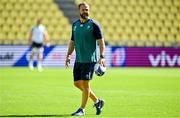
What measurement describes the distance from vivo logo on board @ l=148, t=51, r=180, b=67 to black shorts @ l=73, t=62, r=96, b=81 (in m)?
21.9

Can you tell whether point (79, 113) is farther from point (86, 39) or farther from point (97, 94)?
point (97, 94)

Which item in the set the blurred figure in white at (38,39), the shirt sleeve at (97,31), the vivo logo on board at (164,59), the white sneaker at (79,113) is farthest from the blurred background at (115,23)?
the white sneaker at (79,113)

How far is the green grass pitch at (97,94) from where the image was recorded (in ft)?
43.8

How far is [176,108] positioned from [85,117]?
2767 millimetres

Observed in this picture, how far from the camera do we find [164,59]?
34.9m

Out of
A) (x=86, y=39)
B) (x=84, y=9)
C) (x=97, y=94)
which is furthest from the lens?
(x=97, y=94)

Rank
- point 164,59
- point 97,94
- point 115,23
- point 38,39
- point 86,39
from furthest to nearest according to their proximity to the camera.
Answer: point 115,23
point 164,59
point 38,39
point 97,94
point 86,39

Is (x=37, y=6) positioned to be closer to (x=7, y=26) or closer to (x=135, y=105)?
(x=7, y=26)

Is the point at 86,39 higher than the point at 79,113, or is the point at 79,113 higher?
the point at 86,39

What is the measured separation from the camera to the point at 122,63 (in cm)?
3462

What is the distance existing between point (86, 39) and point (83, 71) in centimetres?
68

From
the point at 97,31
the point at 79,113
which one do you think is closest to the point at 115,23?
the point at 97,31

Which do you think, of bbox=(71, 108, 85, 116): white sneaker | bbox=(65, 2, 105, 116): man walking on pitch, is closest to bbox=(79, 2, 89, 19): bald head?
bbox=(65, 2, 105, 116): man walking on pitch

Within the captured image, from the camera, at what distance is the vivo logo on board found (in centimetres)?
3494
